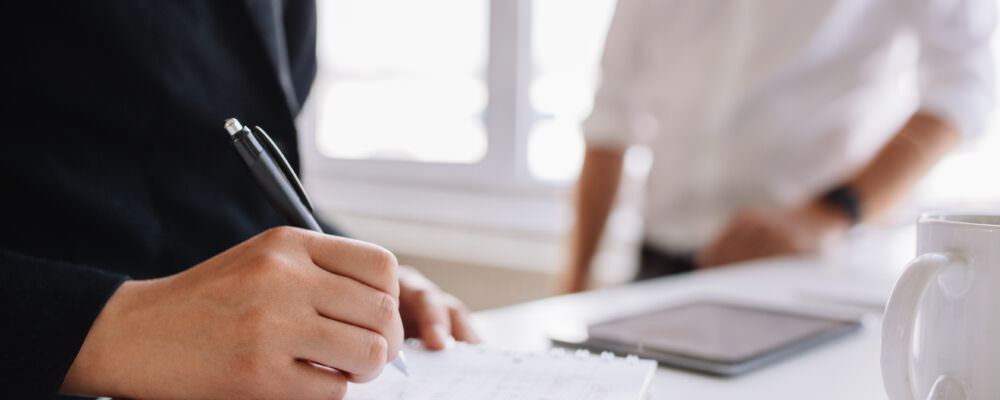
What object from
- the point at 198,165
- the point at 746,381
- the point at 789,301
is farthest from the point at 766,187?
the point at 198,165

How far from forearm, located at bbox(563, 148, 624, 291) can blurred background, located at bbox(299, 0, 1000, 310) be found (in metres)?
0.48

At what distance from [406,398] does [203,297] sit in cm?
12

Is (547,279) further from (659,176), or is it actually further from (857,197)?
(857,197)

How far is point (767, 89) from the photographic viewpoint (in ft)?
4.94

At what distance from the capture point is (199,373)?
0.41m

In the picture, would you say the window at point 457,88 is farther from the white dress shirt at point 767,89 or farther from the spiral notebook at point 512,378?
the spiral notebook at point 512,378

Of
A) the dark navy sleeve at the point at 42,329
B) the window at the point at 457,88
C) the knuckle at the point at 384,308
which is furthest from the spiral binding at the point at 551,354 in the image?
the window at the point at 457,88

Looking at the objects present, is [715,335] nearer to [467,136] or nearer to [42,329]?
[42,329]

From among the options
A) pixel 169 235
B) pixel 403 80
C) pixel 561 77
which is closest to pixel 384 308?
pixel 169 235

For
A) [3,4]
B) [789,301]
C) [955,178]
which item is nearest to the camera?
[3,4]

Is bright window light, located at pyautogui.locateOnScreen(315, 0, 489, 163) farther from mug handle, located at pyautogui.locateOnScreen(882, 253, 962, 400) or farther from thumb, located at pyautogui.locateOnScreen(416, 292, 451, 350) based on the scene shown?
mug handle, located at pyautogui.locateOnScreen(882, 253, 962, 400)

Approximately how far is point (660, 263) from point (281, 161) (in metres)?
1.16

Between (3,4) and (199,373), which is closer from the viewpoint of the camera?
(199,373)

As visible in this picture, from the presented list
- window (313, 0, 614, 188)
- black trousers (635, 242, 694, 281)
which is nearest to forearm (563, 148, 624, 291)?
black trousers (635, 242, 694, 281)
